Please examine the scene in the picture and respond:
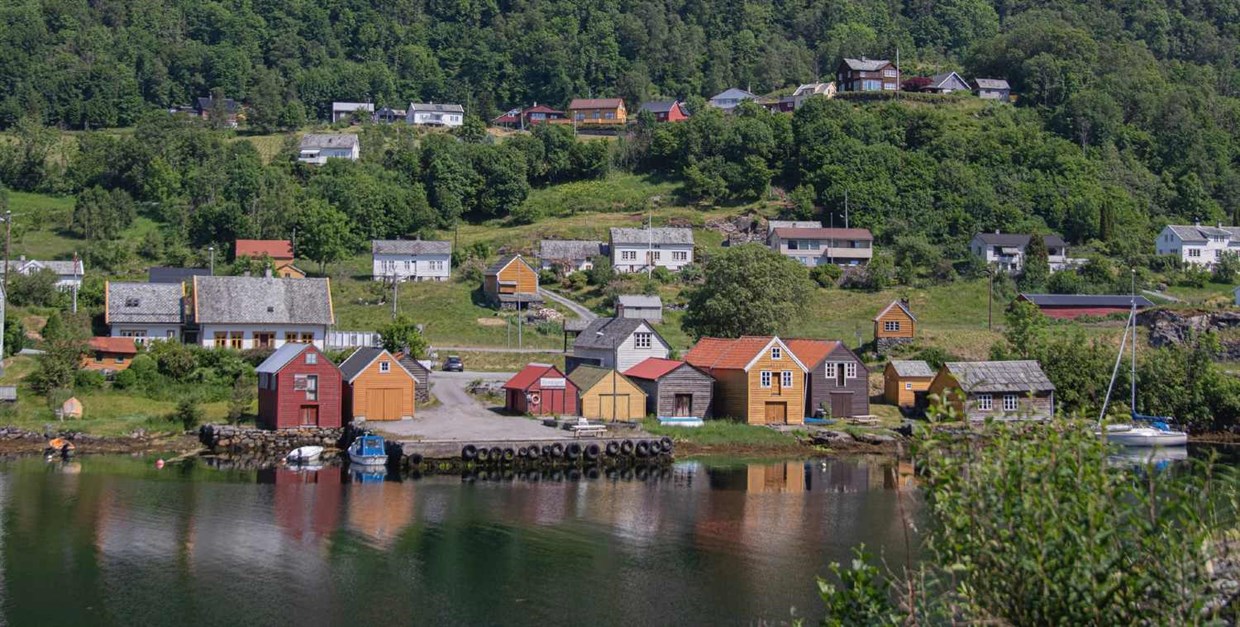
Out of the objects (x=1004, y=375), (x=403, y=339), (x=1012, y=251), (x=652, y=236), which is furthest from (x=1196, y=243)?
(x=403, y=339)

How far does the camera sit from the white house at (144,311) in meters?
58.1

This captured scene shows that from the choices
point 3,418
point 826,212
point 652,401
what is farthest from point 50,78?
point 652,401

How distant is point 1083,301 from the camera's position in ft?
232

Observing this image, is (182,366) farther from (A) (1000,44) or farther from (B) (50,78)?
(A) (1000,44)

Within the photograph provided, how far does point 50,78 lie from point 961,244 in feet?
287

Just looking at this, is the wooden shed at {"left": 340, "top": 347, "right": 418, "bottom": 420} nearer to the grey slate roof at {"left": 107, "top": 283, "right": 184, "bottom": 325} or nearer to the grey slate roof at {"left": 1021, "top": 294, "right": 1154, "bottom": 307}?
the grey slate roof at {"left": 107, "top": 283, "right": 184, "bottom": 325}

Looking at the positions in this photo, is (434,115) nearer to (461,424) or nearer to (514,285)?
(514,285)

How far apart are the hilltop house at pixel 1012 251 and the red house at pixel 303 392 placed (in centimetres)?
4935

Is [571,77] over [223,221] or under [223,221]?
over

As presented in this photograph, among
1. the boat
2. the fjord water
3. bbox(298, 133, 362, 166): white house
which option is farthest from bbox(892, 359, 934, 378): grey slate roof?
bbox(298, 133, 362, 166): white house

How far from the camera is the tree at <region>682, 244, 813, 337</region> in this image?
5666cm

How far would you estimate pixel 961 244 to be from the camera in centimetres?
8406

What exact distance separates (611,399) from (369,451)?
35.9 feet

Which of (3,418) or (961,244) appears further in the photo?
(961,244)
